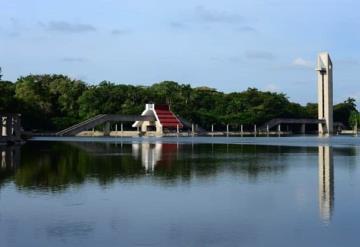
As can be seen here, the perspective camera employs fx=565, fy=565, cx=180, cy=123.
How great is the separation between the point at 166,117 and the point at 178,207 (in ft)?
337

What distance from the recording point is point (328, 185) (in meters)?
22.5

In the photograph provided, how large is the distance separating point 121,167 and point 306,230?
60.7ft

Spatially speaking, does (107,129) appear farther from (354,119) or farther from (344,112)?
(344,112)

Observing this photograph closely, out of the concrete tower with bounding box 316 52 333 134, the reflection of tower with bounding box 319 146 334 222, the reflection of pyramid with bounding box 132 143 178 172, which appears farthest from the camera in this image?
the concrete tower with bounding box 316 52 333 134

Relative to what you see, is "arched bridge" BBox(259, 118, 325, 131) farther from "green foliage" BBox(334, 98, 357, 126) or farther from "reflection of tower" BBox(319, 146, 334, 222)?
"reflection of tower" BBox(319, 146, 334, 222)

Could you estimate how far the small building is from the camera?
117938 millimetres

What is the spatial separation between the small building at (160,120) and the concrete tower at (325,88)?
4333 cm

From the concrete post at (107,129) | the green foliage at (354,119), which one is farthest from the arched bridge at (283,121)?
the concrete post at (107,129)

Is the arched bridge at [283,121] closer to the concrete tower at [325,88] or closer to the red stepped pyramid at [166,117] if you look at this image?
the concrete tower at [325,88]

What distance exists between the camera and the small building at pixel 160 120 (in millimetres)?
117938

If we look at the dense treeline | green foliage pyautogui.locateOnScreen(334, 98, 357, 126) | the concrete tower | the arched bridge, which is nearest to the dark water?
the dense treeline

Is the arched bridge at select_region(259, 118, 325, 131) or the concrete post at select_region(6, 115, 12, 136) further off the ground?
the arched bridge at select_region(259, 118, 325, 131)

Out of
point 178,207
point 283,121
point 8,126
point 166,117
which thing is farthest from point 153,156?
point 283,121

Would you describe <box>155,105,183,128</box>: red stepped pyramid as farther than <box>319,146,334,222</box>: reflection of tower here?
Yes
